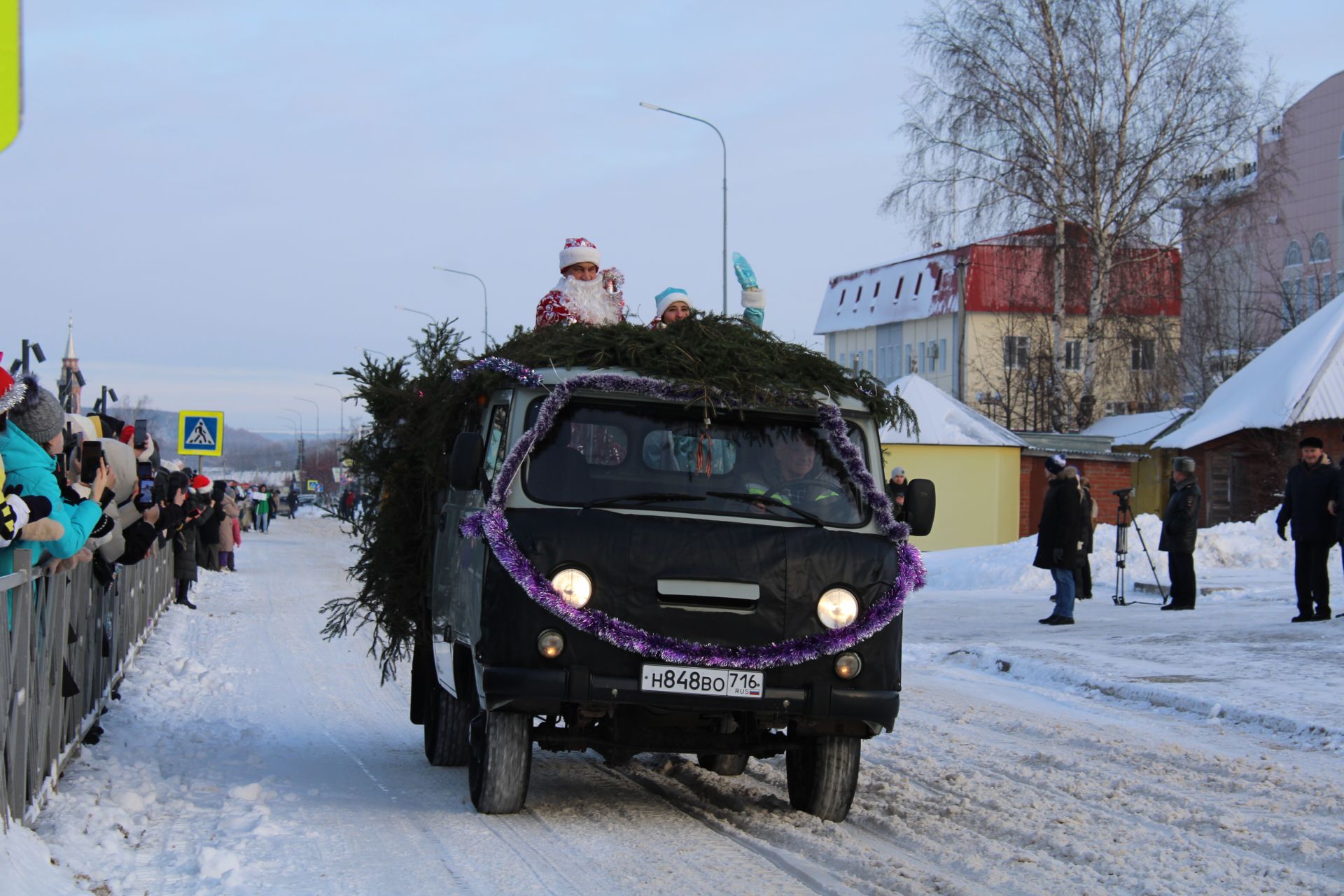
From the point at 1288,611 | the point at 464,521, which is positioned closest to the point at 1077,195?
the point at 1288,611

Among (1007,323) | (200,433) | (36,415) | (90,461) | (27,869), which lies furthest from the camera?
(1007,323)

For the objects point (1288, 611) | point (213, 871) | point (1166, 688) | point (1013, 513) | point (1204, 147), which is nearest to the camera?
point (213, 871)

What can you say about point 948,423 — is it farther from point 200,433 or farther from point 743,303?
point 743,303

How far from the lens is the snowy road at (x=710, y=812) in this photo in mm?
5984

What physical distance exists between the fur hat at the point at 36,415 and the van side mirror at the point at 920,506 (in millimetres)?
3892

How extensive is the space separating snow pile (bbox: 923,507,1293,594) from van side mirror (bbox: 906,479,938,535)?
54.3ft

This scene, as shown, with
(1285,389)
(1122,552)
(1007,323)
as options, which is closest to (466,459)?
(1122,552)

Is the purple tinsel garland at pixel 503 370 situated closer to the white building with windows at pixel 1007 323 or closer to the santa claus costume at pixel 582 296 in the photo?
the santa claus costume at pixel 582 296

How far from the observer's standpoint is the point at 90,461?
781 cm

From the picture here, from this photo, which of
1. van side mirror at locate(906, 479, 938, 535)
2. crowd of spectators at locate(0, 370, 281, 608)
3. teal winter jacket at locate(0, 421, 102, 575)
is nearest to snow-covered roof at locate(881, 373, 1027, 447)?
crowd of spectators at locate(0, 370, 281, 608)

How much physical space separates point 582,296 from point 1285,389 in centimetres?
2760

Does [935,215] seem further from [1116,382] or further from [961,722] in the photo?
[961,722]

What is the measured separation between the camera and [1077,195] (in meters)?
37.6

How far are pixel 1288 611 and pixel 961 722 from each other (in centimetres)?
847
